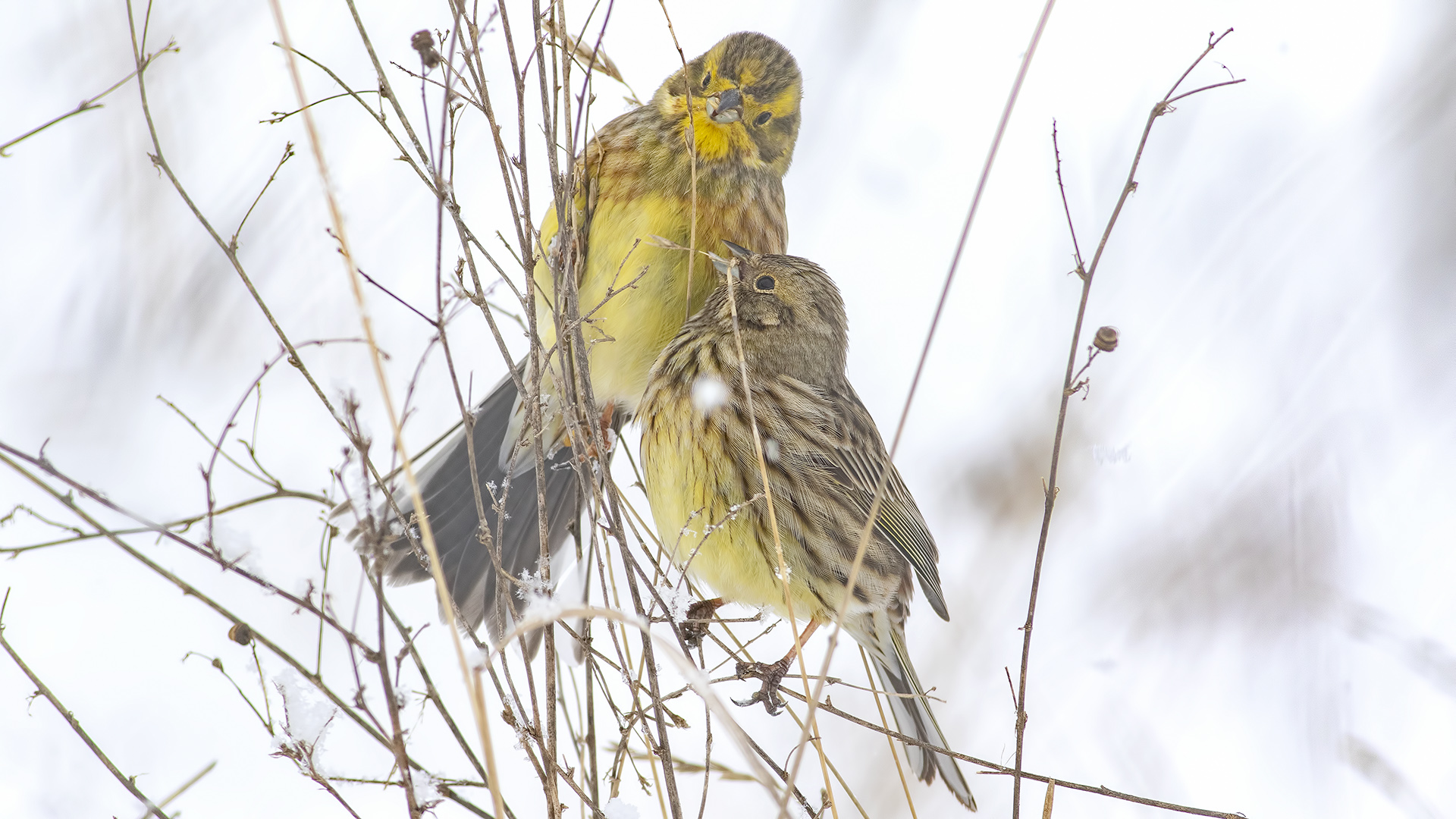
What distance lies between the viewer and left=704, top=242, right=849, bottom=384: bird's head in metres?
3.47

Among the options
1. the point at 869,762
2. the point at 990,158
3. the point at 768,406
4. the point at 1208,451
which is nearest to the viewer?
the point at 990,158

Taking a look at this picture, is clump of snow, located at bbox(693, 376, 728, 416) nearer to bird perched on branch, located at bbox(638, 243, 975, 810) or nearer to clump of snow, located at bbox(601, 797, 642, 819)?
bird perched on branch, located at bbox(638, 243, 975, 810)

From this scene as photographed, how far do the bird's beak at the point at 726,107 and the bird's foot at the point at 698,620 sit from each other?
4.95 ft

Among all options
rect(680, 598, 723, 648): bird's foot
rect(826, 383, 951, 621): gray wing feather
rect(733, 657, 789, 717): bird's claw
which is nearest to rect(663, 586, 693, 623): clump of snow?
rect(680, 598, 723, 648): bird's foot

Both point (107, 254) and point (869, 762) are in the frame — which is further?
point (107, 254)

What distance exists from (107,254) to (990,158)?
4.08 meters

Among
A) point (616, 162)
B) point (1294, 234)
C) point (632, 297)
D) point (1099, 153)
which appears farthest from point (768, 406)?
point (1294, 234)

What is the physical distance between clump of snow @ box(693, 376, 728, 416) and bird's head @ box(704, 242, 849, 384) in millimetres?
273

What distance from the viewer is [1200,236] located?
4.98 meters

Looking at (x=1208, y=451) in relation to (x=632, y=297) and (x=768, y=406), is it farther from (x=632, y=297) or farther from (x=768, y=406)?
(x=632, y=297)

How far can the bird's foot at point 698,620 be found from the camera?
117 inches

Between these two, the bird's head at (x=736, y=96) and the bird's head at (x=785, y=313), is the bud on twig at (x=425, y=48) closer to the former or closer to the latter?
the bird's head at (x=736, y=96)

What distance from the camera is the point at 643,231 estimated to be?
3229 millimetres

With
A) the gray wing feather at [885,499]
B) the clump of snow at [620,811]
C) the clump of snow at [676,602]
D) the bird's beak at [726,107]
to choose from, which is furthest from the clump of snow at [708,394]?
the clump of snow at [620,811]
